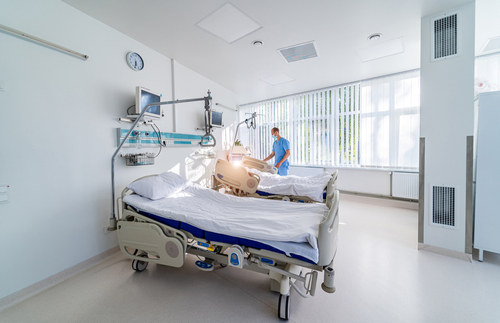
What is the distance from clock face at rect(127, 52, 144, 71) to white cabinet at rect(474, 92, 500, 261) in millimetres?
4253

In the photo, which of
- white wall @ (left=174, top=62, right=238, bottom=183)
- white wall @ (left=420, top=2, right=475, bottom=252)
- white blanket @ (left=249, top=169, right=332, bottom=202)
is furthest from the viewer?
white wall @ (left=174, top=62, right=238, bottom=183)

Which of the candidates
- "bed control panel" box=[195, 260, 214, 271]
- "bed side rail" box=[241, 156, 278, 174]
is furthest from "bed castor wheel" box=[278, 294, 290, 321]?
"bed side rail" box=[241, 156, 278, 174]

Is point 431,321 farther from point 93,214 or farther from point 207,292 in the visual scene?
point 93,214

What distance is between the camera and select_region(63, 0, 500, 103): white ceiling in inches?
87.0

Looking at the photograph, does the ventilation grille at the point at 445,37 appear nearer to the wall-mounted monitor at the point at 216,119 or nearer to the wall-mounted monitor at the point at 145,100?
the wall-mounted monitor at the point at 216,119

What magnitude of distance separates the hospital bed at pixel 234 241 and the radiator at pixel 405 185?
308cm

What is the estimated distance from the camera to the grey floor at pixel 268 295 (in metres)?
1.56

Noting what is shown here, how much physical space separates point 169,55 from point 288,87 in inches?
112

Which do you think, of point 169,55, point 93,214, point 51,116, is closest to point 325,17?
point 169,55

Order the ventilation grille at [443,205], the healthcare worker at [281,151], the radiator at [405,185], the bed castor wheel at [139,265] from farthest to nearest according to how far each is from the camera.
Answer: the healthcare worker at [281,151] < the radiator at [405,185] < the ventilation grille at [443,205] < the bed castor wheel at [139,265]

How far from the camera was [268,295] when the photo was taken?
1.79m

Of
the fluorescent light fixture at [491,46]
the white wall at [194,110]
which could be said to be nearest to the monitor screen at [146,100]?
the white wall at [194,110]

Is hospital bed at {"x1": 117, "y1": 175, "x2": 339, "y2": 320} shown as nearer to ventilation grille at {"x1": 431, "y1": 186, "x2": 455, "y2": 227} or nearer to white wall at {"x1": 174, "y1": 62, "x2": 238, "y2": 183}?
ventilation grille at {"x1": 431, "y1": 186, "x2": 455, "y2": 227}

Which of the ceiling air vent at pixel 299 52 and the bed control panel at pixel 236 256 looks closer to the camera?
the bed control panel at pixel 236 256
